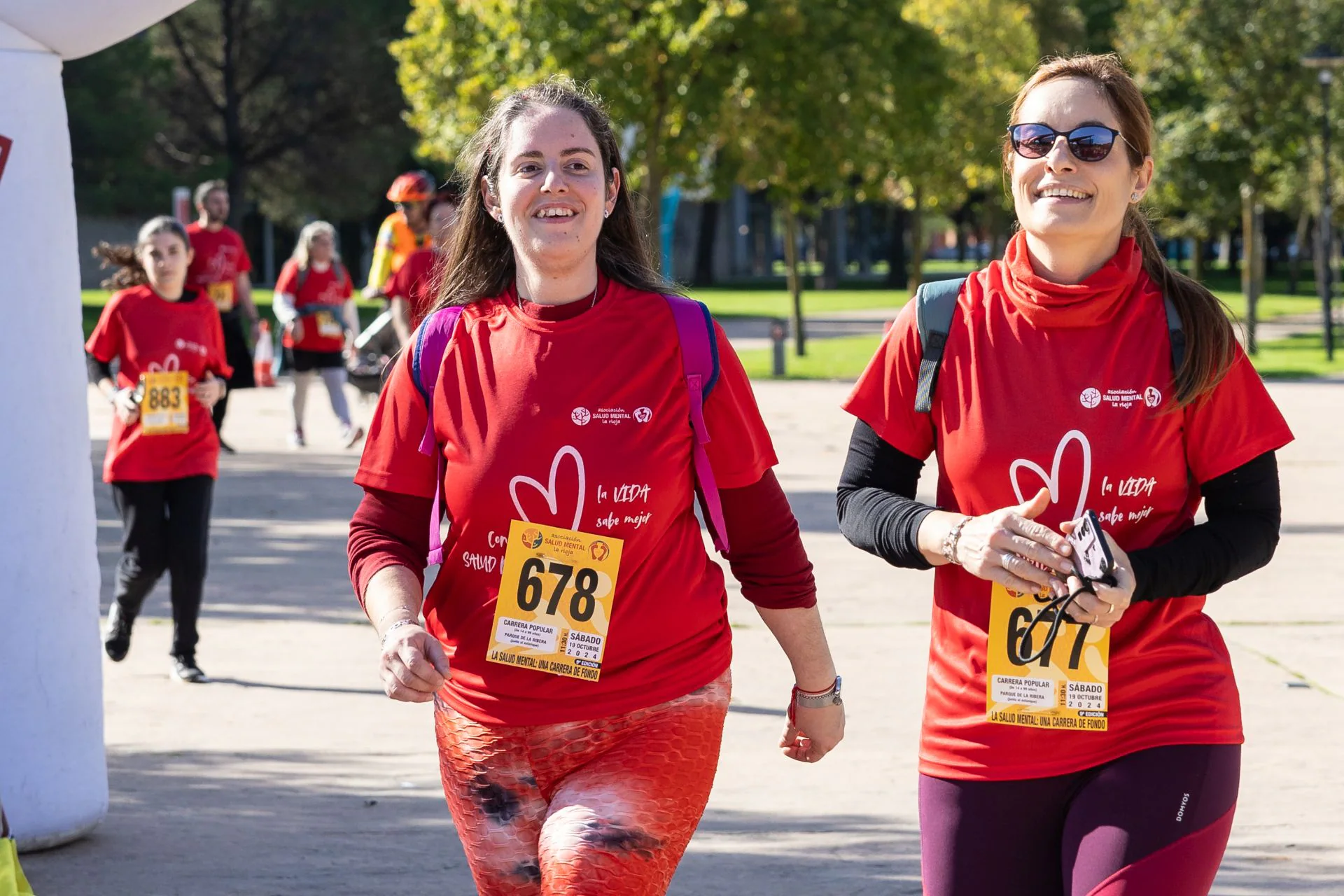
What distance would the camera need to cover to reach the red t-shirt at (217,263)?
14.5 metres

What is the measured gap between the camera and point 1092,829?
9.88 ft

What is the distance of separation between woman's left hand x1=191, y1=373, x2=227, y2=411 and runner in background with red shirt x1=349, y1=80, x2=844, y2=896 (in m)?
4.49

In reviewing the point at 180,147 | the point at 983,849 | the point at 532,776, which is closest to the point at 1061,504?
the point at 983,849

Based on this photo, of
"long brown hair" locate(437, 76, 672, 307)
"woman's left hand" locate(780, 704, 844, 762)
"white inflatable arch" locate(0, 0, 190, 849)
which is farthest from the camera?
"white inflatable arch" locate(0, 0, 190, 849)

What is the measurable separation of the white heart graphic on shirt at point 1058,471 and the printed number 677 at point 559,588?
724 mm

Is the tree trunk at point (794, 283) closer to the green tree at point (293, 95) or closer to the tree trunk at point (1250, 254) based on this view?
the tree trunk at point (1250, 254)

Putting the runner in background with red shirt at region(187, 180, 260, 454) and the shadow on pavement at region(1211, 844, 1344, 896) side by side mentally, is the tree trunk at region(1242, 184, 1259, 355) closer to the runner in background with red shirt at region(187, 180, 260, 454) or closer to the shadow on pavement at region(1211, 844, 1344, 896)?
the runner in background with red shirt at region(187, 180, 260, 454)

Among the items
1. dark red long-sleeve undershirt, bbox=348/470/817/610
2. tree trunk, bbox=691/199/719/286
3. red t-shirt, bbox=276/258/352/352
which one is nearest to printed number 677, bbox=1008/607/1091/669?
dark red long-sleeve undershirt, bbox=348/470/817/610

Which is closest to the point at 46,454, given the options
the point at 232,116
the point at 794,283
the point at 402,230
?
the point at 402,230

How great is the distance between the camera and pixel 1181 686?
10.2 ft

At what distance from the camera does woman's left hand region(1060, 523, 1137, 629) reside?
2.94m

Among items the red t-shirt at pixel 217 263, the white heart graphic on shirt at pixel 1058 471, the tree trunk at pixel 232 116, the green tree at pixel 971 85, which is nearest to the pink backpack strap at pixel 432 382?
the white heart graphic on shirt at pixel 1058 471

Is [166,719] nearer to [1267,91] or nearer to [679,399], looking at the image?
[679,399]

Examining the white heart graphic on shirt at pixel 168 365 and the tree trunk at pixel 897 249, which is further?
the tree trunk at pixel 897 249
